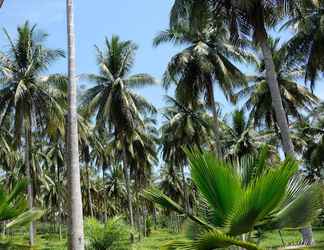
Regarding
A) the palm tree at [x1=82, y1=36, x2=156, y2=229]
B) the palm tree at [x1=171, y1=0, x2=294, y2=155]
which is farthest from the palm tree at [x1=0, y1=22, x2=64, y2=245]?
the palm tree at [x1=171, y1=0, x2=294, y2=155]

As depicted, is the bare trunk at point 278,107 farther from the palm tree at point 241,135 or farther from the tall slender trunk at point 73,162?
the palm tree at point 241,135

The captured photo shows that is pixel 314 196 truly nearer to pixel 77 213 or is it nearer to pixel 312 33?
pixel 77 213

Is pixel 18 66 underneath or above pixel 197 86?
above

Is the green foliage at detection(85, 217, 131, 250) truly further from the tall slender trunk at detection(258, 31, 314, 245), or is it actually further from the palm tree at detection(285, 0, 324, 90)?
the palm tree at detection(285, 0, 324, 90)

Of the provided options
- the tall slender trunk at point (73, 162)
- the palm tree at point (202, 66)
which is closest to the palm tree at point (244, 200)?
the tall slender trunk at point (73, 162)

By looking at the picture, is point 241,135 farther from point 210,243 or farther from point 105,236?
point 210,243

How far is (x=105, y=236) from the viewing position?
67.6ft

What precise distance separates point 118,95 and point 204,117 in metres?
9.15

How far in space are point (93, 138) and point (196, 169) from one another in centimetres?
3212

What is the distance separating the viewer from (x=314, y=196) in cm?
620

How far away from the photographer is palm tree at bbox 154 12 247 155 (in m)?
26.0

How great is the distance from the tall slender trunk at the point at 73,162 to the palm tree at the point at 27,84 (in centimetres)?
1487

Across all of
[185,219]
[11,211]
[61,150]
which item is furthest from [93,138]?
[185,219]

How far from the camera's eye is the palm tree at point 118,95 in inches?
1200
